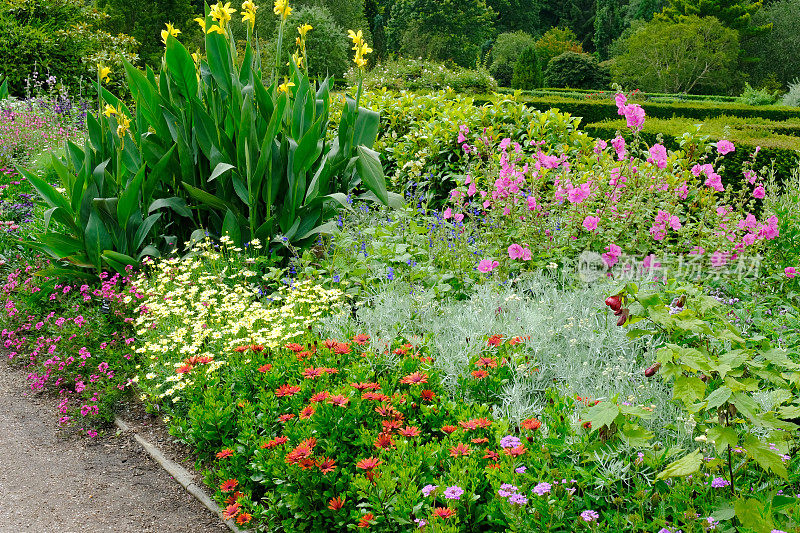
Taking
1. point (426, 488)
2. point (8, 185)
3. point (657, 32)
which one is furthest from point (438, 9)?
point (426, 488)

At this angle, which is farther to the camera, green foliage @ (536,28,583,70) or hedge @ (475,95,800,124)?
green foliage @ (536,28,583,70)

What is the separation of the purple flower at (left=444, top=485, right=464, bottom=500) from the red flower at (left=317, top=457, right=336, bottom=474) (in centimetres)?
39

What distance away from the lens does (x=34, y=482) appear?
107 inches

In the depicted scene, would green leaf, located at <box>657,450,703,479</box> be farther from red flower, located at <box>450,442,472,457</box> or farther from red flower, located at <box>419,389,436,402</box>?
red flower, located at <box>419,389,436,402</box>

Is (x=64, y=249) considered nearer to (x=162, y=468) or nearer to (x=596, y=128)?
(x=162, y=468)

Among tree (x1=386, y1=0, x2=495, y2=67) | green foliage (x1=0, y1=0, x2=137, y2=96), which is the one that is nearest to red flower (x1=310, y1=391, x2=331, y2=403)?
green foliage (x1=0, y1=0, x2=137, y2=96)

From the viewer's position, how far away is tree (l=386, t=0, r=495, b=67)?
29.2 meters

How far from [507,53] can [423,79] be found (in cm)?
2171

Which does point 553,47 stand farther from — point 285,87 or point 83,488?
point 83,488

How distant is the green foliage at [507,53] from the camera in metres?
31.8

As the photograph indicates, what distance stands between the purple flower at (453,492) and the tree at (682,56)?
25.6 m

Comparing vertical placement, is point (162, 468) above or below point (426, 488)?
below

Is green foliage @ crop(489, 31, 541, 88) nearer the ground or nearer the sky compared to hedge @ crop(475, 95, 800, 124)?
nearer the sky

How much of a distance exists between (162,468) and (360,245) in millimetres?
1716
